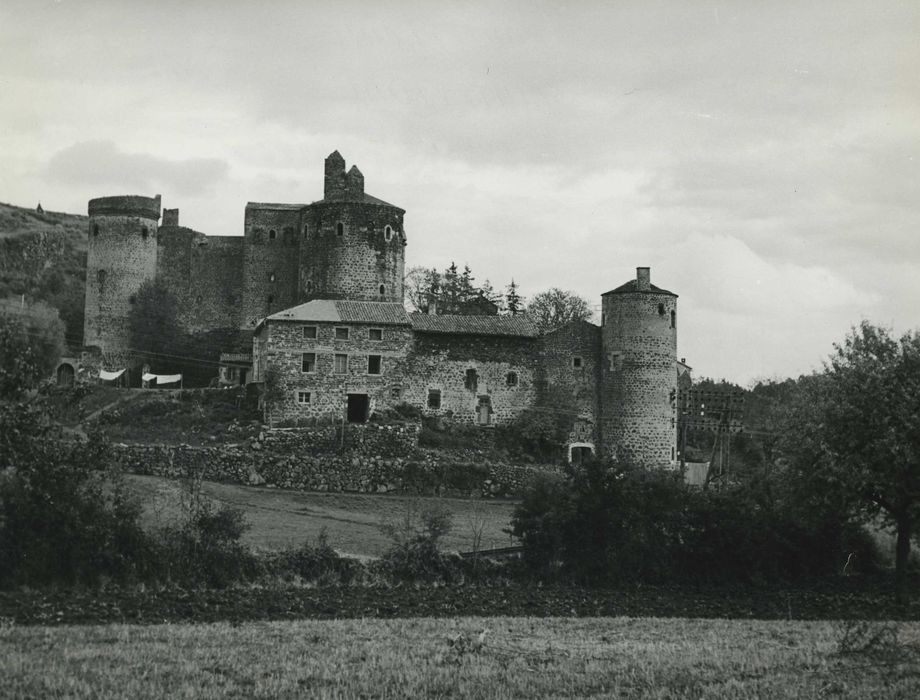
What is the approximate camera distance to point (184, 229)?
6412 cm

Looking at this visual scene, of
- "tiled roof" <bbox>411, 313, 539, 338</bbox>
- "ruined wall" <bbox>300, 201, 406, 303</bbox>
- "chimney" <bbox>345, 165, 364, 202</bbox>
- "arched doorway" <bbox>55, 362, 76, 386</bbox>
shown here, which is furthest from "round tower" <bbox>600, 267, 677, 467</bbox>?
"arched doorway" <bbox>55, 362, 76, 386</bbox>

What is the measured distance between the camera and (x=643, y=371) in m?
50.7

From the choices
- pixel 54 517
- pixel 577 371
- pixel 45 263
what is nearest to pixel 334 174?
pixel 577 371

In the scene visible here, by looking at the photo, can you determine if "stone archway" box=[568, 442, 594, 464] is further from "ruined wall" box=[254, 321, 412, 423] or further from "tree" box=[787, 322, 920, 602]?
"tree" box=[787, 322, 920, 602]

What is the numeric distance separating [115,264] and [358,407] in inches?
811

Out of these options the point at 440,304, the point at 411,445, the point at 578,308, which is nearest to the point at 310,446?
the point at 411,445

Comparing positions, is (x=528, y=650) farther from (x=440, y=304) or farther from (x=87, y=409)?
(x=440, y=304)

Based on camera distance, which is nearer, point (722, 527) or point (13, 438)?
point (13, 438)

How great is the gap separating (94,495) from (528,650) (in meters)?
12.9

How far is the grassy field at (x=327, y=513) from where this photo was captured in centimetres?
3203

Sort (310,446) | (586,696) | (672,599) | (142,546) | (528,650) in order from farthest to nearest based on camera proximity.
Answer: (310,446), (672,599), (142,546), (528,650), (586,696)

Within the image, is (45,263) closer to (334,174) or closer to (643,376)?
(334,174)

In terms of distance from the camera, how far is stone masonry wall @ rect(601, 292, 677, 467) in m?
50.5

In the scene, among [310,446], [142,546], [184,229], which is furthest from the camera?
[184,229]
